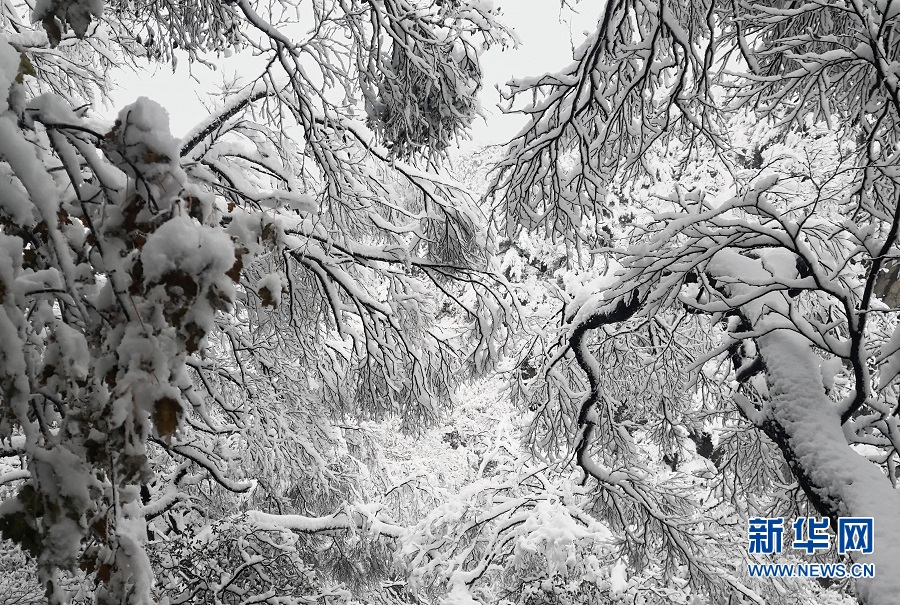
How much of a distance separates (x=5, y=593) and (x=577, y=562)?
14.1 ft

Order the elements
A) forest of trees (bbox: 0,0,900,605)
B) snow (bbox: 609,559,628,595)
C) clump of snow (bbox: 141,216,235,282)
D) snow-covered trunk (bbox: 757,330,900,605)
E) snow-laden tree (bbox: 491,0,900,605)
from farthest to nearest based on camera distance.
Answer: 1. snow (bbox: 609,559,628,595)
2. snow-laden tree (bbox: 491,0,900,605)
3. snow-covered trunk (bbox: 757,330,900,605)
4. forest of trees (bbox: 0,0,900,605)
5. clump of snow (bbox: 141,216,235,282)

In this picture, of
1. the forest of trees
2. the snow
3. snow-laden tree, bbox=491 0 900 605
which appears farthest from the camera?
the snow

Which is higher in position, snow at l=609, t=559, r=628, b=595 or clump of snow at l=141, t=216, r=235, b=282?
clump of snow at l=141, t=216, r=235, b=282

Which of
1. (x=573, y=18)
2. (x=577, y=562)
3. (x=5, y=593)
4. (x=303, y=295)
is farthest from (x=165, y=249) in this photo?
(x=5, y=593)

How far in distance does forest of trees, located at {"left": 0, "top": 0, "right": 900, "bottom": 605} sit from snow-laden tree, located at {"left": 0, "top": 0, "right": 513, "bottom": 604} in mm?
12

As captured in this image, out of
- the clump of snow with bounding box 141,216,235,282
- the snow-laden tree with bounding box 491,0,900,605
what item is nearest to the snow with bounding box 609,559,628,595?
the snow-laden tree with bounding box 491,0,900,605

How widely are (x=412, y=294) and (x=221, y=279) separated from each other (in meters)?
3.29

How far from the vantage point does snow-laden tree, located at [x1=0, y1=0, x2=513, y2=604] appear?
1105mm

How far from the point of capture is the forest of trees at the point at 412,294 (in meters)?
1.16

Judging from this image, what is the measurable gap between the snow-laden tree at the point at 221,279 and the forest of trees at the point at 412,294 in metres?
0.01

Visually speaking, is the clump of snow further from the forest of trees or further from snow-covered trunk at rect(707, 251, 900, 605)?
snow-covered trunk at rect(707, 251, 900, 605)

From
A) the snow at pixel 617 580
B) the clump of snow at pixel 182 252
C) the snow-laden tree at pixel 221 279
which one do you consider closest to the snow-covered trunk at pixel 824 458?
the snow at pixel 617 580

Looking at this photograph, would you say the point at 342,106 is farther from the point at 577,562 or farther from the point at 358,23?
the point at 577,562

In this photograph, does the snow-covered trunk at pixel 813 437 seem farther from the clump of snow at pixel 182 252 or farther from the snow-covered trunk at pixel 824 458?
the clump of snow at pixel 182 252
